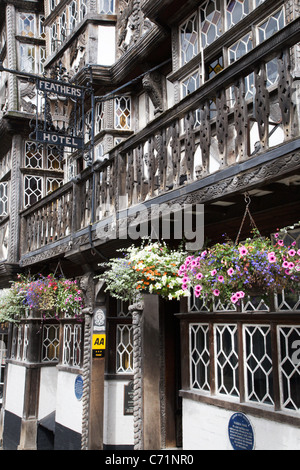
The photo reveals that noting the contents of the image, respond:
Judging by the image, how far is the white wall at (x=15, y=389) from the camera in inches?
509

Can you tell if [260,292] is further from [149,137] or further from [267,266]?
[149,137]

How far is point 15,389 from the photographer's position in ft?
44.3

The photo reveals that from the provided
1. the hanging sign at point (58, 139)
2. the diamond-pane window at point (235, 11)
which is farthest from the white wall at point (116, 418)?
the diamond-pane window at point (235, 11)

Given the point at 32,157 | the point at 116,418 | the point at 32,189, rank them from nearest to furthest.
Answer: the point at 116,418, the point at 32,189, the point at 32,157

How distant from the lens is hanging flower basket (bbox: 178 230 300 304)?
453 cm

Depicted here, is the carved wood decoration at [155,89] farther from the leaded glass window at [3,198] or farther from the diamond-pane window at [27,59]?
the leaded glass window at [3,198]

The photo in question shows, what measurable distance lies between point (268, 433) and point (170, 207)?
2907 mm

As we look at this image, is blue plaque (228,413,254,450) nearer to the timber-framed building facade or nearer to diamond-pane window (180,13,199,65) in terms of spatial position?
the timber-framed building facade

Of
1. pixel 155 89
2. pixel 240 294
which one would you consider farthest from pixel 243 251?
pixel 155 89

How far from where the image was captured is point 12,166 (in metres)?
13.9

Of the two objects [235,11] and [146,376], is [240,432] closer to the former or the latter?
[146,376]

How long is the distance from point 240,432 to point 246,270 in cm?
242

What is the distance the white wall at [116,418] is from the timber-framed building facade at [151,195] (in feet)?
0.09

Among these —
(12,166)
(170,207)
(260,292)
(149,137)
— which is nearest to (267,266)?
(260,292)
